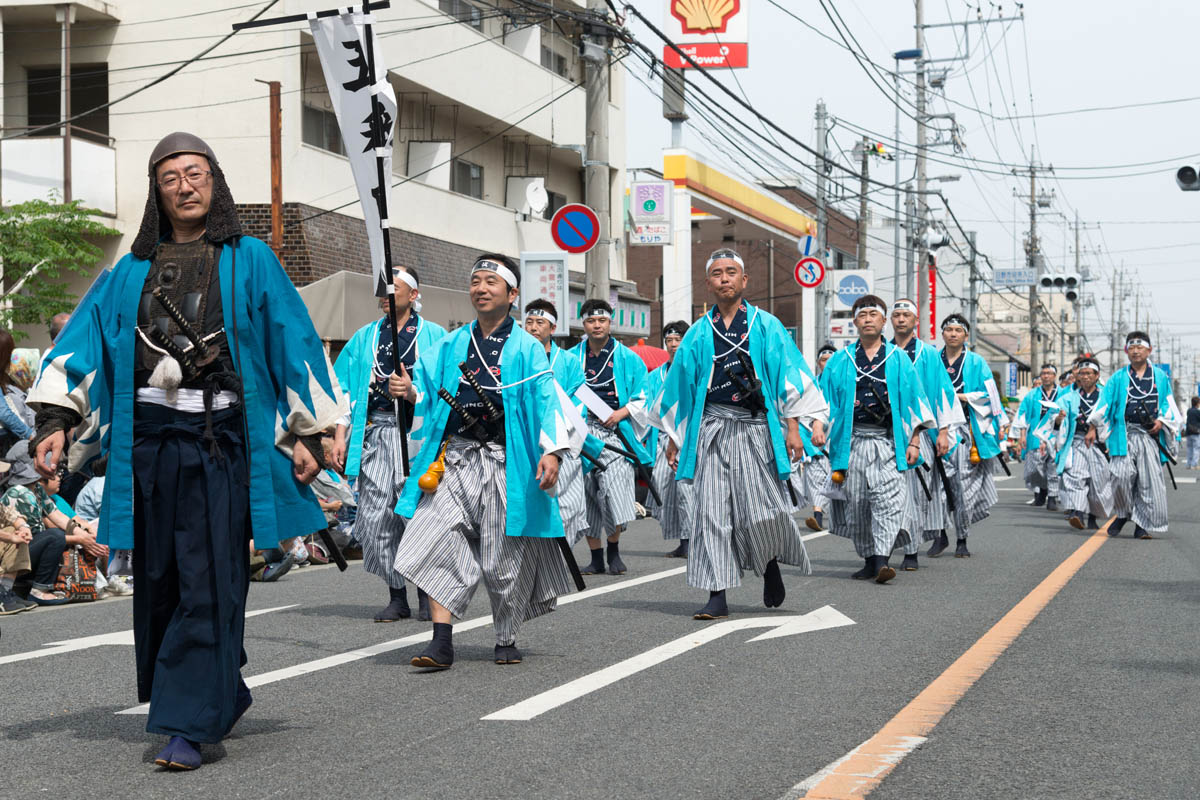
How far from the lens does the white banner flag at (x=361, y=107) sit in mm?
6918

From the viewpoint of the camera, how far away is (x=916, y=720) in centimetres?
568

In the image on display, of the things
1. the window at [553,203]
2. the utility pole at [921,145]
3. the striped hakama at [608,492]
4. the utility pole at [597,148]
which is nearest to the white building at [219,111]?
the utility pole at [597,148]

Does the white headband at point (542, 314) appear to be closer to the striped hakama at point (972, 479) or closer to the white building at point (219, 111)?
the striped hakama at point (972, 479)

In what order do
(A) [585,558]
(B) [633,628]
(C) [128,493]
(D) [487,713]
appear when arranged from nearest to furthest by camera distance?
1. (C) [128,493]
2. (D) [487,713]
3. (B) [633,628]
4. (A) [585,558]

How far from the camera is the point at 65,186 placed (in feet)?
65.0

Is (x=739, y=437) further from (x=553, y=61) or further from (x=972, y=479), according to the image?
(x=553, y=61)

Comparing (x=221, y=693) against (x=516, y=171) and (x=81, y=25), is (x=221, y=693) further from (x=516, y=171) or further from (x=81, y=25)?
(x=516, y=171)

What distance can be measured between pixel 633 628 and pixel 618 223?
26297mm

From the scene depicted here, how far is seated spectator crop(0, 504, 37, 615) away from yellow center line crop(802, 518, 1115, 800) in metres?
5.97

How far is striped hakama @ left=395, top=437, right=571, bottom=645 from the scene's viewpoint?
6953 millimetres

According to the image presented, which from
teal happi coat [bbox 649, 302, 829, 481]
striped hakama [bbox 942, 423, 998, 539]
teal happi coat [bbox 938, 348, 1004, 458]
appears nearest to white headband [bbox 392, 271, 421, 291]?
teal happi coat [bbox 649, 302, 829, 481]

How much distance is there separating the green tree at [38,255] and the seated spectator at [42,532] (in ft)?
27.7

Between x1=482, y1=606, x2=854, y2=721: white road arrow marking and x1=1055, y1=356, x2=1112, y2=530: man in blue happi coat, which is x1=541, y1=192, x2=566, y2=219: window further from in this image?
x1=482, y1=606, x2=854, y2=721: white road arrow marking

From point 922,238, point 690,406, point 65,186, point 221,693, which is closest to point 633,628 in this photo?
point 690,406
